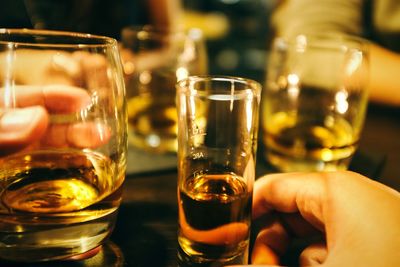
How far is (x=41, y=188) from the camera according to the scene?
0.53 m

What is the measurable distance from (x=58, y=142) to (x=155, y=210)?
0.17m

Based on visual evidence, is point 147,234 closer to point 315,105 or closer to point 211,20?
point 315,105

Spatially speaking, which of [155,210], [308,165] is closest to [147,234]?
[155,210]

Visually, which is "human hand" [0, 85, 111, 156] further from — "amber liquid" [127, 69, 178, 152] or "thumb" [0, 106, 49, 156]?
"amber liquid" [127, 69, 178, 152]

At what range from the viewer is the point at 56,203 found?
51cm

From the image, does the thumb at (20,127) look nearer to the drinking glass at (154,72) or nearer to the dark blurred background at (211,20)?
the drinking glass at (154,72)

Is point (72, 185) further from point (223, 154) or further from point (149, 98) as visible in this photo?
point (149, 98)

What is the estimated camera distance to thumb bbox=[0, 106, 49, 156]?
482 millimetres

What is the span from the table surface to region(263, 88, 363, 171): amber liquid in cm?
4

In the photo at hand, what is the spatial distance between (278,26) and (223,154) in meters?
1.31

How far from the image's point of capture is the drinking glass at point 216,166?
507 millimetres

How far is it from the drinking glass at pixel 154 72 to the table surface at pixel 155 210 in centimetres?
16

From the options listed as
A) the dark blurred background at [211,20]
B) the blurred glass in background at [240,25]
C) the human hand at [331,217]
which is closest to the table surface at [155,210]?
the human hand at [331,217]

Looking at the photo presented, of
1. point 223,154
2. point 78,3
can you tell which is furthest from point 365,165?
point 78,3
